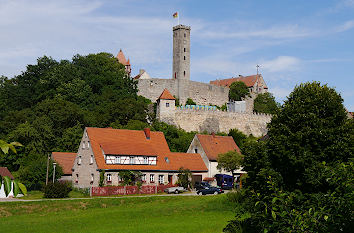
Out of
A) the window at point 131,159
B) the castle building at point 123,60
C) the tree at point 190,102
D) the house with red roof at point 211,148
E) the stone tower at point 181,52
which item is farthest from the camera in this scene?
the castle building at point 123,60

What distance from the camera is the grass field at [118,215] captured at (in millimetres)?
23719

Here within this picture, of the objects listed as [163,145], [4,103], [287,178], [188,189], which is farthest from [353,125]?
[4,103]

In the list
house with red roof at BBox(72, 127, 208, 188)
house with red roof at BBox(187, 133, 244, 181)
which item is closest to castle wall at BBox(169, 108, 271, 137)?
house with red roof at BBox(187, 133, 244, 181)

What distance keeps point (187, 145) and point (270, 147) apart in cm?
3973

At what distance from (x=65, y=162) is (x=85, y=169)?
20.4 ft

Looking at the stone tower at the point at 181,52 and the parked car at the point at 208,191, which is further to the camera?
the stone tower at the point at 181,52

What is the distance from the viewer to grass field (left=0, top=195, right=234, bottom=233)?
23.7 meters

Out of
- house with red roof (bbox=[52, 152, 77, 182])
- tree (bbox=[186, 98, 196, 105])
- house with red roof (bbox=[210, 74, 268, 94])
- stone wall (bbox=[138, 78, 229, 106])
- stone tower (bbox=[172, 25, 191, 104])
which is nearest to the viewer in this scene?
house with red roof (bbox=[52, 152, 77, 182])

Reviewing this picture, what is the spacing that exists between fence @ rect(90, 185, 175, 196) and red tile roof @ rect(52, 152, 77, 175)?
11167 millimetres

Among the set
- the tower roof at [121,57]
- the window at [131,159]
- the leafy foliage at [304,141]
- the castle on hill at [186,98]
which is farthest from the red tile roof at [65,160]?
the tower roof at [121,57]

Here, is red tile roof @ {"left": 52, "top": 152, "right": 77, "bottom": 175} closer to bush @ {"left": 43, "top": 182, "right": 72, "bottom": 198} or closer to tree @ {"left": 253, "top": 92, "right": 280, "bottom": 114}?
bush @ {"left": 43, "top": 182, "right": 72, "bottom": 198}

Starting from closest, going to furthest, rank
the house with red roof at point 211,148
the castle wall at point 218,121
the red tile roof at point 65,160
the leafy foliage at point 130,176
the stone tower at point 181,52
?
the leafy foliage at point 130,176, the red tile roof at point 65,160, the house with red roof at point 211,148, the castle wall at point 218,121, the stone tower at point 181,52

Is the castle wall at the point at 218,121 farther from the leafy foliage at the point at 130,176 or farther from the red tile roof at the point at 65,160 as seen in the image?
the leafy foliage at the point at 130,176

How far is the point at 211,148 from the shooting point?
179 feet
